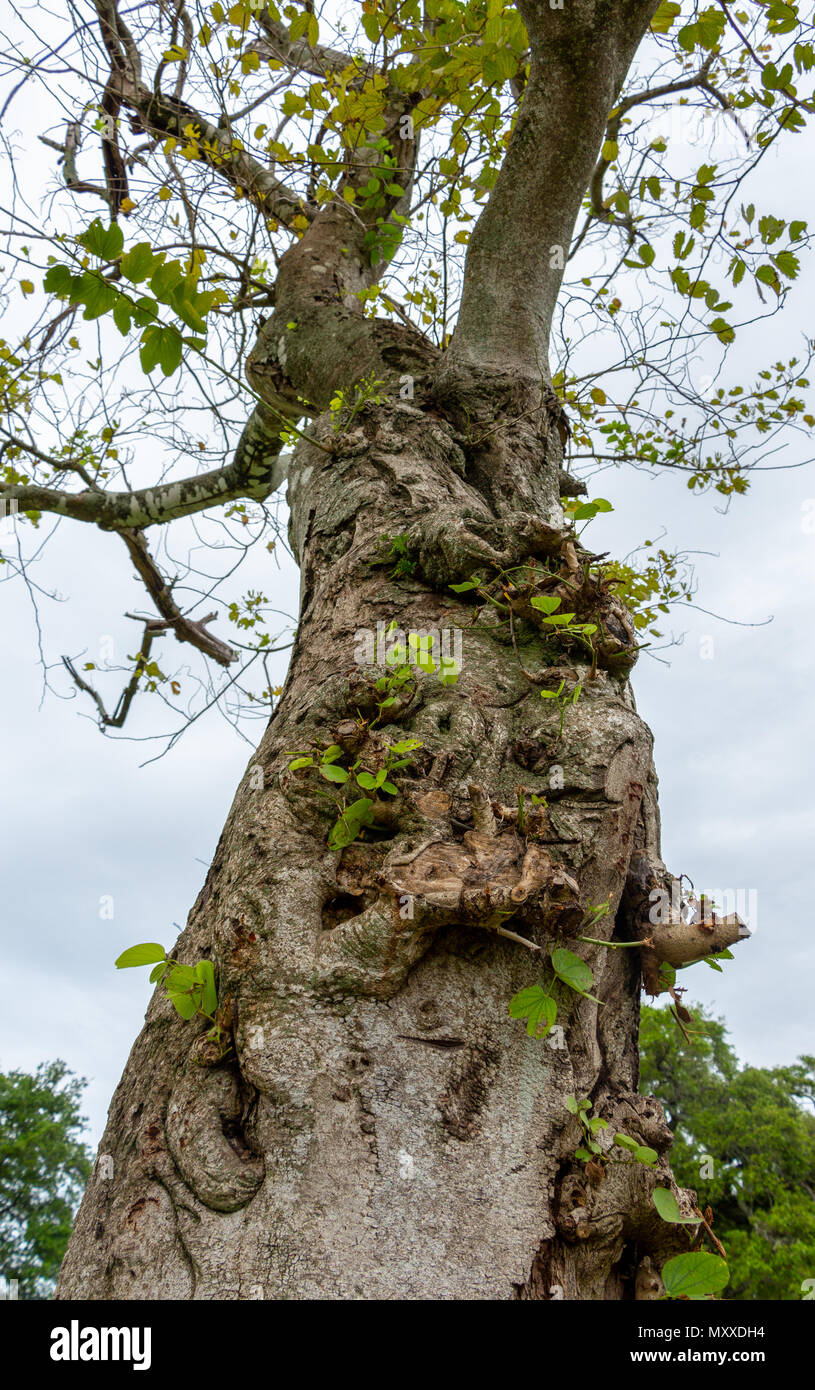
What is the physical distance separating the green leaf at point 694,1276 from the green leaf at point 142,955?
0.91 m

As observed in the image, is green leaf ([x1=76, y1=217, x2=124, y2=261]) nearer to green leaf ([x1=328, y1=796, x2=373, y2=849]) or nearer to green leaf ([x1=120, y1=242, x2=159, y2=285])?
green leaf ([x1=120, y1=242, x2=159, y2=285])

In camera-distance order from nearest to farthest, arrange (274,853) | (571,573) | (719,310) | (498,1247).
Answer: (498,1247) → (274,853) → (571,573) → (719,310)

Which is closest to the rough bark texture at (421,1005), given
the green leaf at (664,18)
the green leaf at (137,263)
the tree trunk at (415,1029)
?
the tree trunk at (415,1029)

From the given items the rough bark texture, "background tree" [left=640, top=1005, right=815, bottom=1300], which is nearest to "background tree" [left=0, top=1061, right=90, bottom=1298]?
"background tree" [left=640, top=1005, right=815, bottom=1300]

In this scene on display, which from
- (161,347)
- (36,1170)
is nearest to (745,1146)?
(36,1170)

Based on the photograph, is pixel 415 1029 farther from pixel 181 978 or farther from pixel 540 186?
pixel 540 186

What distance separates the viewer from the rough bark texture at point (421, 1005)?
113cm

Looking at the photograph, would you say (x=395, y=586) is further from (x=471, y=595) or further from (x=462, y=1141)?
(x=462, y=1141)

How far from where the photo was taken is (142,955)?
136cm

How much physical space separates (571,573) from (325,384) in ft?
6.32

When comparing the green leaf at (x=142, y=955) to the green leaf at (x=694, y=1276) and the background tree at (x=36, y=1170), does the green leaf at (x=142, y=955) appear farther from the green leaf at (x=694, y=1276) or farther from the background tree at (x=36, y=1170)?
the background tree at (x=36, y=1170)

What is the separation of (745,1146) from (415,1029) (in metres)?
13.3

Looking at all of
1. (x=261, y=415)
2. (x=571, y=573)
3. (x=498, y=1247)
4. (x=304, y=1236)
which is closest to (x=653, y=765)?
(x=571, y=573)

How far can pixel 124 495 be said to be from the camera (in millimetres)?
4938
